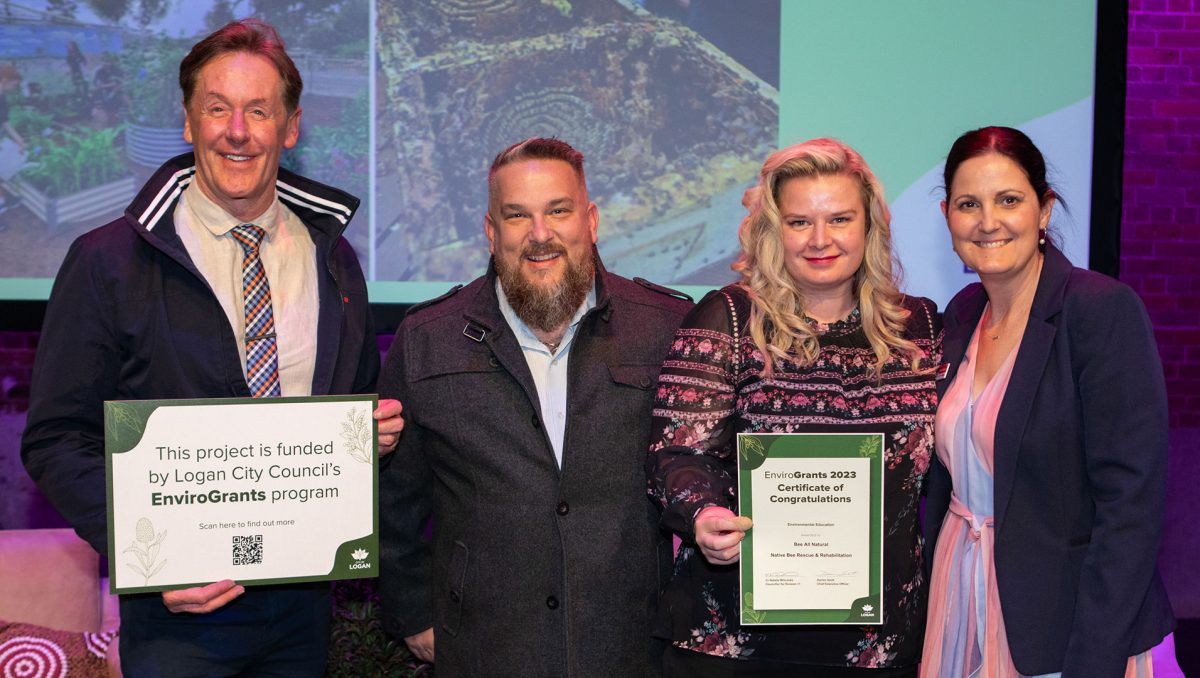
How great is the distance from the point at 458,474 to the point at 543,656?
459 mm

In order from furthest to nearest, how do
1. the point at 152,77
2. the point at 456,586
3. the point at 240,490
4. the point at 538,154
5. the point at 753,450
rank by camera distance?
the point at 152,77
the point at 538,154
the point at 456,586
the point at 240,490
the point at 753,450

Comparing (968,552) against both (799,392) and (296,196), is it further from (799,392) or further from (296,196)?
(296,196)

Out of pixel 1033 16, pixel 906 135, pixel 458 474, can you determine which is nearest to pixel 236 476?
pixel 458 474

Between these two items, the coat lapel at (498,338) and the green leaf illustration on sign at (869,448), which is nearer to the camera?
the green leaf illustration on sign at (869,448)

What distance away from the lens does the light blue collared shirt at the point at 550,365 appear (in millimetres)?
2521

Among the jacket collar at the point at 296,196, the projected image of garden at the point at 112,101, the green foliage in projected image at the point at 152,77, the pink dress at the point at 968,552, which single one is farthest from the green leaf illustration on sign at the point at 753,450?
the green foliage in projected image at the point at 152,77

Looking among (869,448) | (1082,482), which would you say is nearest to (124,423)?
(869,448)

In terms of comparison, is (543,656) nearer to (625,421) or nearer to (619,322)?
(625,421)

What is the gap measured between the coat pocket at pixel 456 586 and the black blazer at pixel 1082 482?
3.85ft

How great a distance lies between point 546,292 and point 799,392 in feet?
2.10

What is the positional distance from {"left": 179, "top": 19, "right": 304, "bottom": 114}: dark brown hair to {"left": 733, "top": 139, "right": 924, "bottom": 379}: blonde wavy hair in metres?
1.10

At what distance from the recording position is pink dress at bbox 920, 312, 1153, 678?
2.35 metres

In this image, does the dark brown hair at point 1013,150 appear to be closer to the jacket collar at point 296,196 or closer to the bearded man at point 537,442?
the bearded man at point 537,442

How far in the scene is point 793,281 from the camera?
7.85ft
